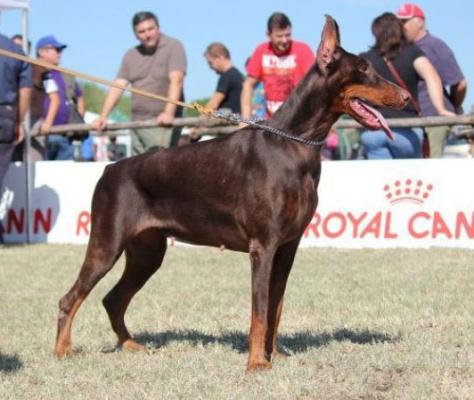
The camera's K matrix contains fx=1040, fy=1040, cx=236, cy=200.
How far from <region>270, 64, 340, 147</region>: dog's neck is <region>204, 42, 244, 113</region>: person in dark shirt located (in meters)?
7.06

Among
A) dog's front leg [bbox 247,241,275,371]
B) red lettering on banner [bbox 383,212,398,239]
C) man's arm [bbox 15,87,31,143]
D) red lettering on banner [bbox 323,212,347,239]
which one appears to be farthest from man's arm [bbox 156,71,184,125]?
dog's front leg [bbox 247,241,275,371]

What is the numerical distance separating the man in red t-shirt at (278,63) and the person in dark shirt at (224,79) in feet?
3.92

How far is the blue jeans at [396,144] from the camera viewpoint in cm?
1144

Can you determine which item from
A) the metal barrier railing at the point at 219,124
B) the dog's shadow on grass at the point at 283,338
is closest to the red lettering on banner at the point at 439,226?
the metal barrier railing at the point at 219,124

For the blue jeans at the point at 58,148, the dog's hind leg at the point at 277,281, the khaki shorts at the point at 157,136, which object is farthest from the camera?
the blue jeans at the point at 58,148

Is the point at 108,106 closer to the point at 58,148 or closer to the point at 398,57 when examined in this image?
the point at 58,148

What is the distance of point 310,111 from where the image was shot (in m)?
5.77

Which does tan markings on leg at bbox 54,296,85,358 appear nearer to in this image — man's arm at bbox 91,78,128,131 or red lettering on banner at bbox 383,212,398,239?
red lettering on banner at bbox 383,212,398,239

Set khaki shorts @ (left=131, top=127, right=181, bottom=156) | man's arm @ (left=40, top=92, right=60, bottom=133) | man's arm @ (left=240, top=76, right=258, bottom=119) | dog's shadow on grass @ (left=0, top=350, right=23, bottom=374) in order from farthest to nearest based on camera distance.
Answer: man's arm @ (left=40, top=92, right=60, bottom=133)
khaki shorts @ (left=131, top=127, right=181, bottom=156)
man's arm @ (left=240, top=76, right=258, bottom=119)
dog's shadow on grass @ (left=0, top=350, right=23, bottom=374)

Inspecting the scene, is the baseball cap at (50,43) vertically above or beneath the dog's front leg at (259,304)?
above

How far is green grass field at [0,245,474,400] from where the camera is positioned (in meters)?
5.14

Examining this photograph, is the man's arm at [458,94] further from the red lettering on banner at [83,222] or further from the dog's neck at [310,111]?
the dog's neck at [310,111]

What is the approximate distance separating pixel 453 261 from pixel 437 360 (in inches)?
181

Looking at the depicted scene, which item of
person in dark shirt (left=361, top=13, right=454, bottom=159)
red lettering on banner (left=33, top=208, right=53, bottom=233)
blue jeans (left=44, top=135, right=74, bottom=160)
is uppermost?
person in dark shirt (left=361, top=13, right=454, bottom=159)
